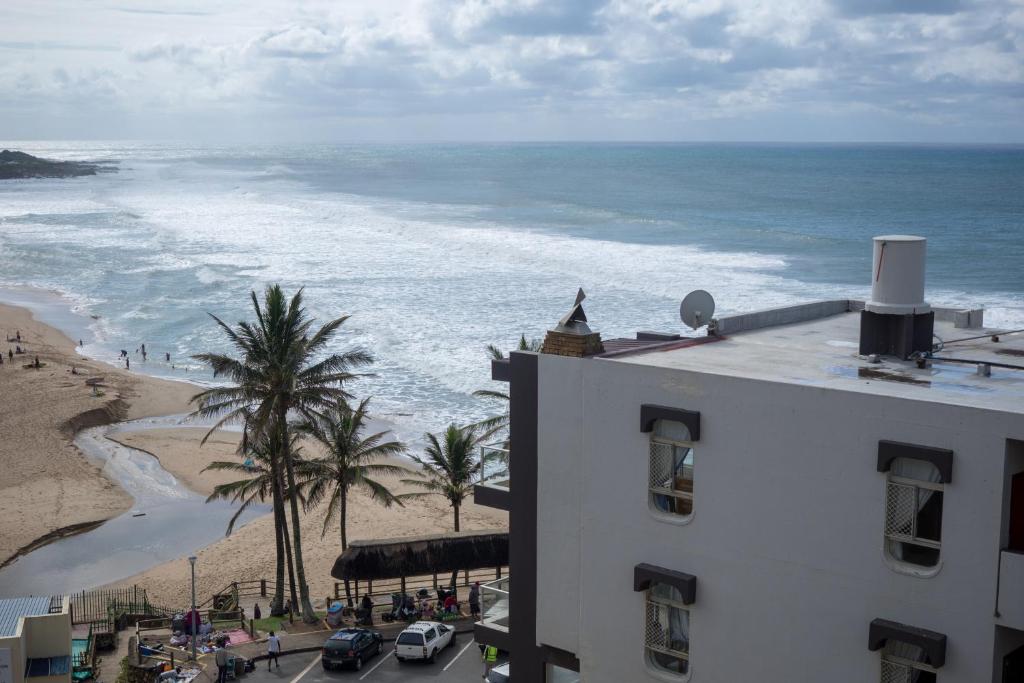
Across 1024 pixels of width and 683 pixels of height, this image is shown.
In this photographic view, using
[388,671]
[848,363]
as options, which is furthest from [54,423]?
[848,363]

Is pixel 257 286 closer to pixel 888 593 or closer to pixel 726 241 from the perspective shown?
pixel 726 241

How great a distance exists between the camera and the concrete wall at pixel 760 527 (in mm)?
10945

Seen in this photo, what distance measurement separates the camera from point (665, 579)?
13078 millimetres

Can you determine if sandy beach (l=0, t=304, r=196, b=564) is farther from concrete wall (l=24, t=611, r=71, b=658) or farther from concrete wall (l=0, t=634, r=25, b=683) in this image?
concrete wall (l=0, t=634, r=25, b=683)

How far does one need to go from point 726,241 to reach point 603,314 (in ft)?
147

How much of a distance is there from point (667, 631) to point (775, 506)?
233 centimetres

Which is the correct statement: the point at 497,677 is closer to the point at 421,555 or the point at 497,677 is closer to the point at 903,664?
the point at 421,555

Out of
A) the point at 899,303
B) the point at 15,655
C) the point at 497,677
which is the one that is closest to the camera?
the point at 899,303

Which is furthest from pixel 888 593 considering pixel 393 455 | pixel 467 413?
pixel 467 413

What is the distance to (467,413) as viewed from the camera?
48.0 metres

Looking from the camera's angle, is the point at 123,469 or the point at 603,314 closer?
the point at 123,469

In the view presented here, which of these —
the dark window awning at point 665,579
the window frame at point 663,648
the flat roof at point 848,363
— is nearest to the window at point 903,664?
the dark window awning at point 665,579

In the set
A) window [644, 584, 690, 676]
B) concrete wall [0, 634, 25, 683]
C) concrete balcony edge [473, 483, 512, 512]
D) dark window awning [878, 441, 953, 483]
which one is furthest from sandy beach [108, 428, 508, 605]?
dark window awning [878, 441, 953, 483]

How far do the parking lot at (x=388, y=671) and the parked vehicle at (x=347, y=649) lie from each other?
0.21 metres
